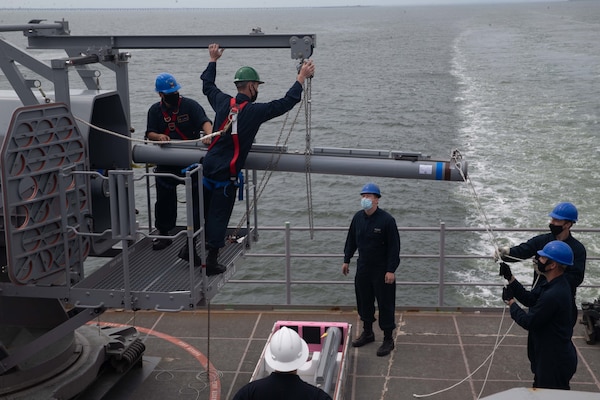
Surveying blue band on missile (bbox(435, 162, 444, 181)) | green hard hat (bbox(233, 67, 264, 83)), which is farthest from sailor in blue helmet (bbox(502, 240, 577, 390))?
green hard hat (bbox(233, 67, 264, 83))

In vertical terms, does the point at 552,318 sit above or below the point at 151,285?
below

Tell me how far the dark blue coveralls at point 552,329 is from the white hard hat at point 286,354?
8.06ft

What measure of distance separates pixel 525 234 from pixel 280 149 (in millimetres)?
13307

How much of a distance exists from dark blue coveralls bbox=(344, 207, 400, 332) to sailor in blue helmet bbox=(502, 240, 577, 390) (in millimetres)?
1996

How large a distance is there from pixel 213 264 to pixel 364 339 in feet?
9.56

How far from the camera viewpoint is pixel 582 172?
26.6m

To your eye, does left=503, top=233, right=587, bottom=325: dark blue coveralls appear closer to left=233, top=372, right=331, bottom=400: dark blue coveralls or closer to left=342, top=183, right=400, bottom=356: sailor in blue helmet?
left=342, top=183, right=400, bottom=356: sailor in blue helmet

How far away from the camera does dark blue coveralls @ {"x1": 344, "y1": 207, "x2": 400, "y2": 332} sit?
895 cm

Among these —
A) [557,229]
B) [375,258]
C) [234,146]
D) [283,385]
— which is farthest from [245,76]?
[557,229]

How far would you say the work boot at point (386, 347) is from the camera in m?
9.27

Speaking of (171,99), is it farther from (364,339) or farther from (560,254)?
(560,254)

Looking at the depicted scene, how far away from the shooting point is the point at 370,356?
9.27m

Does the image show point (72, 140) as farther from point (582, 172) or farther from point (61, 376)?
point (582, 172)

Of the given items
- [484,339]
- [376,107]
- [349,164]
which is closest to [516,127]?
[376,107]
